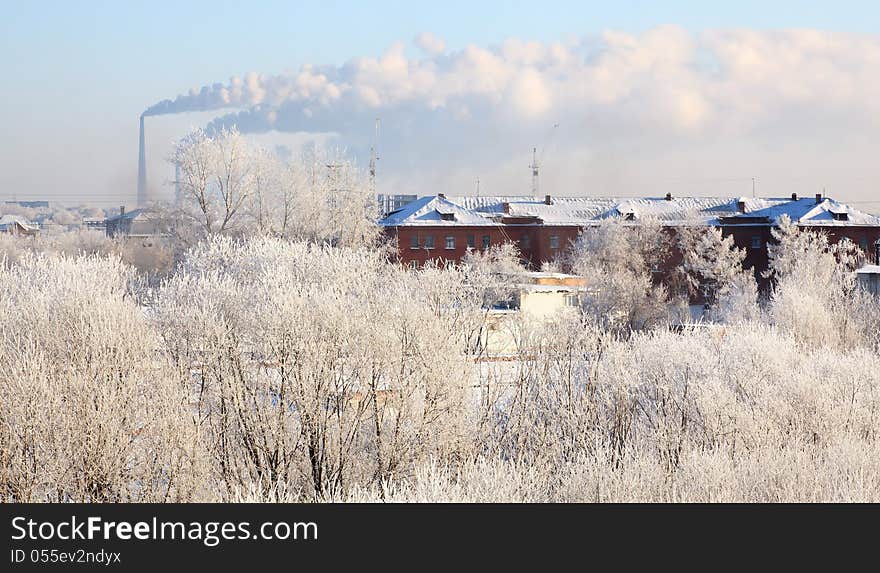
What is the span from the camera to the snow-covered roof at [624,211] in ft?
218

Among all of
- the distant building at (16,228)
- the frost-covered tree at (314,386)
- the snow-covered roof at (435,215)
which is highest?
the snow-covered roof at (435,215)

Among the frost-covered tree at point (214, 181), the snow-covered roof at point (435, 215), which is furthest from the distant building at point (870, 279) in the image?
the frost-covered tree at point (214, 181)

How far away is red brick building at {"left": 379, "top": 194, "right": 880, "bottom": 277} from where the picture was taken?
65688mm

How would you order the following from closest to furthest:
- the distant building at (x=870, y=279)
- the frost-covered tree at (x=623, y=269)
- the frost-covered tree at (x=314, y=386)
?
the frost-covered tree at (x=314, y=386) < the distant building at (x=870, y=279) < the frost-covered tree at (x=623, y=269)

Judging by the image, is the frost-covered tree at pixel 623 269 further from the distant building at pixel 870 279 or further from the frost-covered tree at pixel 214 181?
the frost-covered tree at pixel 214 181

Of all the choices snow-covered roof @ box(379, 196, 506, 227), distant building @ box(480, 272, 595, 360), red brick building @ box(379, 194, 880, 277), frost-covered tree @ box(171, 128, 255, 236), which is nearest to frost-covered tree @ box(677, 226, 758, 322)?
red brick building @ box(379, 194, 880, 277)

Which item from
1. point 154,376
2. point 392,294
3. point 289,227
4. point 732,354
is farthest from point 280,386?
point 289,227

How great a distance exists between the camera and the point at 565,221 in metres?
69.8

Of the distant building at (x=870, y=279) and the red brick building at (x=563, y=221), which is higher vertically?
the red brick building at (x=563, y=221)

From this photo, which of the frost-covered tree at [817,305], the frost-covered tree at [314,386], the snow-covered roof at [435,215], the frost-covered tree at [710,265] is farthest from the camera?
the snow-covered roof at [435,215]

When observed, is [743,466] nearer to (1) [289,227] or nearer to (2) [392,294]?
(2) [392,294]

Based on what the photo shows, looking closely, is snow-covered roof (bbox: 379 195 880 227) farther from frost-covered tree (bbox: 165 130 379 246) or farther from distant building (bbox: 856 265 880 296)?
distant building (bbox: 856 265 880 296)

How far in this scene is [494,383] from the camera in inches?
1085

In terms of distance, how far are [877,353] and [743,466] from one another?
64.3ft
